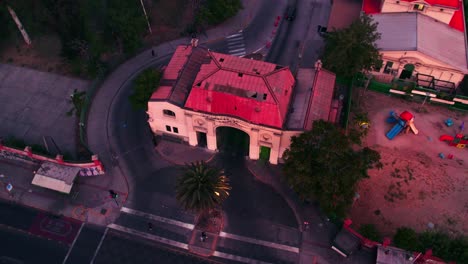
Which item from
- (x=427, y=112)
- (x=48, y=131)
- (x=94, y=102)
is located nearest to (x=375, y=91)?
(x=427, y=112)

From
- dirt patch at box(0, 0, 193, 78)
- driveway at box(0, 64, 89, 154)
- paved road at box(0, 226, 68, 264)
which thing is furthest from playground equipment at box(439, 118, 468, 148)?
driveway at box(0, 64, 89, 154)

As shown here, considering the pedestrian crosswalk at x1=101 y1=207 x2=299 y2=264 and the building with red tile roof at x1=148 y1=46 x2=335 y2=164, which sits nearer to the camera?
the pedestrian crosswalk at x1=101 y1=207 x2=299 y2=264

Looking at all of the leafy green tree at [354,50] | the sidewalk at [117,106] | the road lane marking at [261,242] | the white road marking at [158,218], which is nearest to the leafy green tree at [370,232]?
the road lane marking at [261,242]

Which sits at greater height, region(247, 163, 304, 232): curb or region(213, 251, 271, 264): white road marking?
region(247, 163, 304, 232): curb

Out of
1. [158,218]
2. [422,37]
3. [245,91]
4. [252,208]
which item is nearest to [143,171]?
[158,218]

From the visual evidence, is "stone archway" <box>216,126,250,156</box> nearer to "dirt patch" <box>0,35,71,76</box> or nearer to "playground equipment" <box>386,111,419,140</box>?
"playground equipment" <box>386,111,419,140</box>

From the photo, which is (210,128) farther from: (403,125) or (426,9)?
(426,9)

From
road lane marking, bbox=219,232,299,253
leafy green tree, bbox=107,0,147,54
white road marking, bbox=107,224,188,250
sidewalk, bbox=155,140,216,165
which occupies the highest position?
leafy green tree, bbox=107,0,147,54
